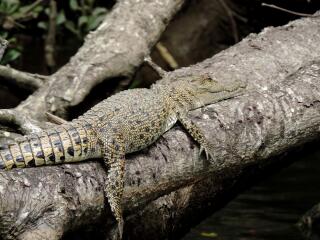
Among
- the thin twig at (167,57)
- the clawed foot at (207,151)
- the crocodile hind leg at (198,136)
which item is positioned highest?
the crocodile hind leg at (198,136)

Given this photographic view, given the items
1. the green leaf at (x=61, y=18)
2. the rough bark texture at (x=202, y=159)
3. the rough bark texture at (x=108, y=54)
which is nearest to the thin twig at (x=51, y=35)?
the green leaf at (x=61, y=18)

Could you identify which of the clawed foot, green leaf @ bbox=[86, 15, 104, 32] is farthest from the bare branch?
the clawed foot

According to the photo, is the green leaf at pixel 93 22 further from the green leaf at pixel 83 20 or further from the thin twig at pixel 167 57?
the thin twig at pixel 167 57

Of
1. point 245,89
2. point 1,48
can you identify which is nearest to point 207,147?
point 245,89

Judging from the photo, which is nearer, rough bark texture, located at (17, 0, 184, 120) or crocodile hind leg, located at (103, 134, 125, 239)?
crocodile hind leg, located at (103, 134, 125, 239)

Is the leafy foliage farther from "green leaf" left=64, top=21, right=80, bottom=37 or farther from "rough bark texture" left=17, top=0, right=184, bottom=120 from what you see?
"rough bark texture" left=17, top=0, right=184, bottom=120

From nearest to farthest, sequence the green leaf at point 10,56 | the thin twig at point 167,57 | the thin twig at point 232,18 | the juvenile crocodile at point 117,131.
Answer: the juvenile crocodile at point 117,131
the green leaf at point 10,56
the thin twig at point 167,57
the thin twig at point 232,18
